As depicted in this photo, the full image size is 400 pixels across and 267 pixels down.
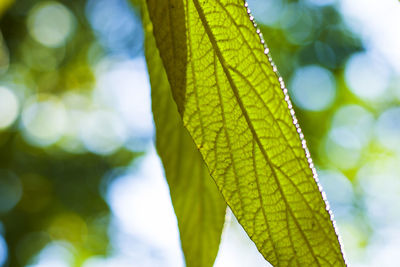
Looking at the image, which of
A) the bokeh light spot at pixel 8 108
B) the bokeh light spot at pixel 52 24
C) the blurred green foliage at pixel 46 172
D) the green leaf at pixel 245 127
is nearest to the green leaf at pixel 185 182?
the green leaf at pixel 245 127

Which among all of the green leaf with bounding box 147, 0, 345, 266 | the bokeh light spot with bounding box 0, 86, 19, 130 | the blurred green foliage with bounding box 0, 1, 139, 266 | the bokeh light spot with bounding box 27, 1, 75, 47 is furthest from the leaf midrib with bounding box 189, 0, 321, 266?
the bokeh light spot with bounding box 27, 1, 75, 47

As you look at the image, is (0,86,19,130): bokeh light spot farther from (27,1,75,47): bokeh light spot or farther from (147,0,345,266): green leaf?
(147,0,345,266): green leaf

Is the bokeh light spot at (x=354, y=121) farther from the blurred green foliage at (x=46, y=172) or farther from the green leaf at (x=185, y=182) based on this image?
the green leaf at (x=185, y=182)

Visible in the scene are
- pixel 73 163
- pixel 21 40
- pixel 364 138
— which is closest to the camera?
pixel 21 40

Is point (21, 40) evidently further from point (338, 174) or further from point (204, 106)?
point (204, 106)

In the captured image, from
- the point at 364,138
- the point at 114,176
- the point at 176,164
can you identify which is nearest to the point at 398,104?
the point at 364,138

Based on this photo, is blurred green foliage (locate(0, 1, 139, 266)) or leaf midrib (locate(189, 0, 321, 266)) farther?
blurred green foliage (locate(0, 1, 139, 266))

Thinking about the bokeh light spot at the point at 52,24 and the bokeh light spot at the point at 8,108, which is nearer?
the bokeh light spot at the point at 8,108
